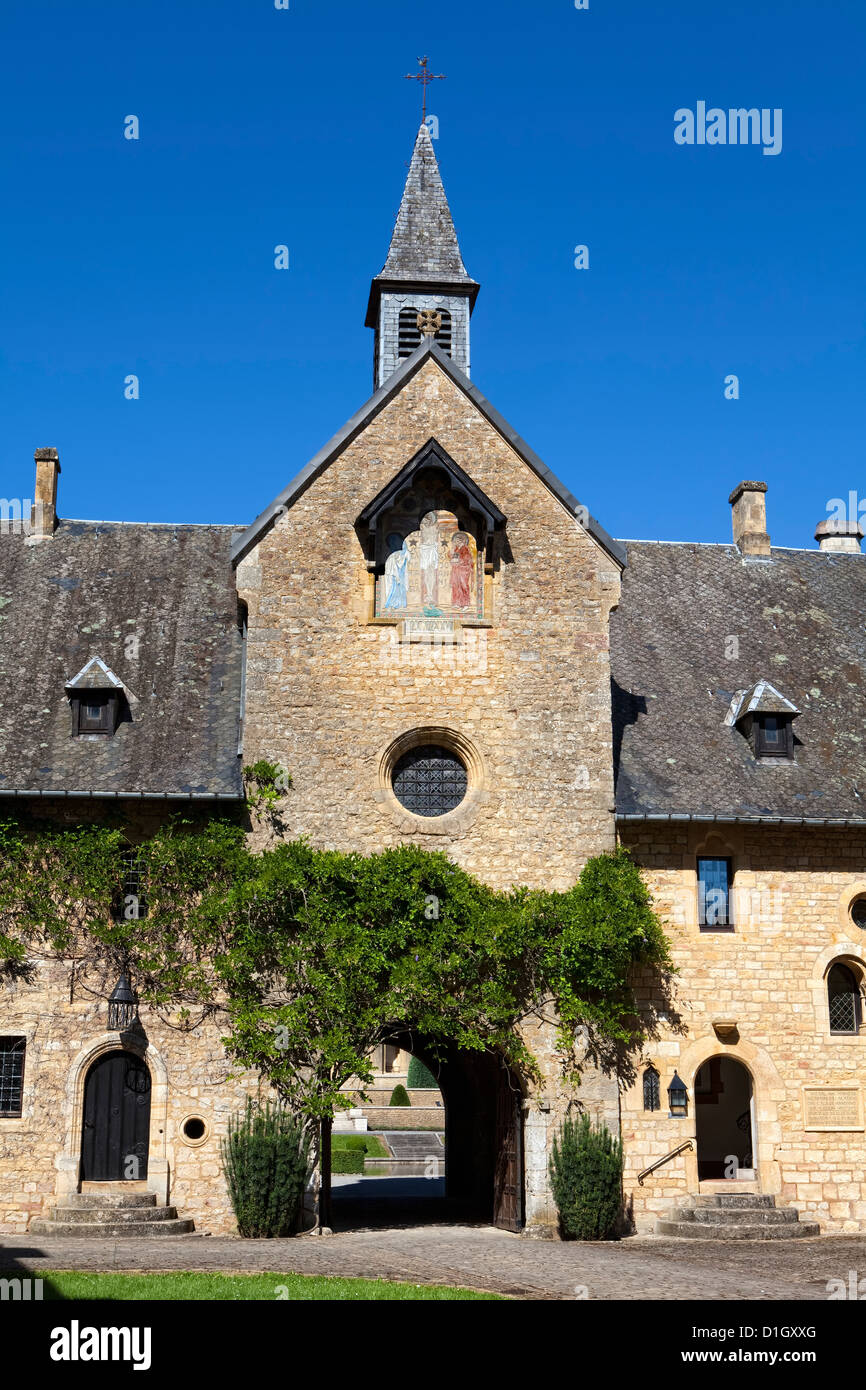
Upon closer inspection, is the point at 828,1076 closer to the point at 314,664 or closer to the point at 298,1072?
the point at 298,1072

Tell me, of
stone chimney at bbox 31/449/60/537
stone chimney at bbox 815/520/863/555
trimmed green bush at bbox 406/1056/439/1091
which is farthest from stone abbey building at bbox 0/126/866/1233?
trimmed green bush at bbox 406/1056/439/1091

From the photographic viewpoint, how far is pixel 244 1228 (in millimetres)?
18750

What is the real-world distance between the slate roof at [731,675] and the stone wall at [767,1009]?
2.18 ft

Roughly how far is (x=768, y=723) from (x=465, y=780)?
5273 millimetres

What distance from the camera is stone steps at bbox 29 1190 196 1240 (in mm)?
18422

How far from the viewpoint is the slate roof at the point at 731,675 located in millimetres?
21609

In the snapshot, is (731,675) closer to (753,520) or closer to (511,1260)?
(753,520)

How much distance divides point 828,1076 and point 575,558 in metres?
8.45

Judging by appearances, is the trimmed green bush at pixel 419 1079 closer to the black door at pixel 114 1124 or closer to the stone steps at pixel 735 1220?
the stone steps at pixel 735 1220

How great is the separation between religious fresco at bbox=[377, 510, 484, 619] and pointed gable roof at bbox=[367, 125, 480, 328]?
21.9 ft

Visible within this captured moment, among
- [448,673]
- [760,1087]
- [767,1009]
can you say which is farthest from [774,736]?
[448,673]

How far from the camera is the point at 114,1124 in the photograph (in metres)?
19.4

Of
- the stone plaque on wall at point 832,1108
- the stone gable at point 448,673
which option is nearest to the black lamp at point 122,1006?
the stone gable at point 448,673
